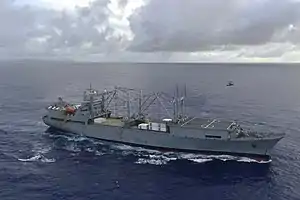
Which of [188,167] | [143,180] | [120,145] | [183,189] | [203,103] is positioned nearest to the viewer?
[183,189]

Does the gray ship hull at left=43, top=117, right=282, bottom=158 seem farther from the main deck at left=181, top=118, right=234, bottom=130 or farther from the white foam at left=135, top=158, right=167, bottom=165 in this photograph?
the white foam at left=135, top=158, right=167, bottom=165

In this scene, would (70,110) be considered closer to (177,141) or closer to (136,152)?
(136,152)

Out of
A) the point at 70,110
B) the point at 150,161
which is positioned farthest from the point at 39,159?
the point at 70,110

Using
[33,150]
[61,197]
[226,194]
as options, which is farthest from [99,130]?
[226,194]

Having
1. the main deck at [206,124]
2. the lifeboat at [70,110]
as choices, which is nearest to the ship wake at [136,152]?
the main deck at [206,124]

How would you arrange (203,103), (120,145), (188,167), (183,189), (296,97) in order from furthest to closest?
(296,97)
(203,103)
(120,145)
(188,167)
(183,189)

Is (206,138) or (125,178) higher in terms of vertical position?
(206,138)

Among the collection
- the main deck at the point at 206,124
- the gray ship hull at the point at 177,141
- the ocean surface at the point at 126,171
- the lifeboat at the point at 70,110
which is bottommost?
the ocean surface at the point at 126,171

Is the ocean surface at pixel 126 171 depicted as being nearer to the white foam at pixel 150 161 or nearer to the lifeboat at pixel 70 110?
the white foam at pixel 150 161

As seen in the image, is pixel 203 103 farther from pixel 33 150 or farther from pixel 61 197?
pixel 61 197
